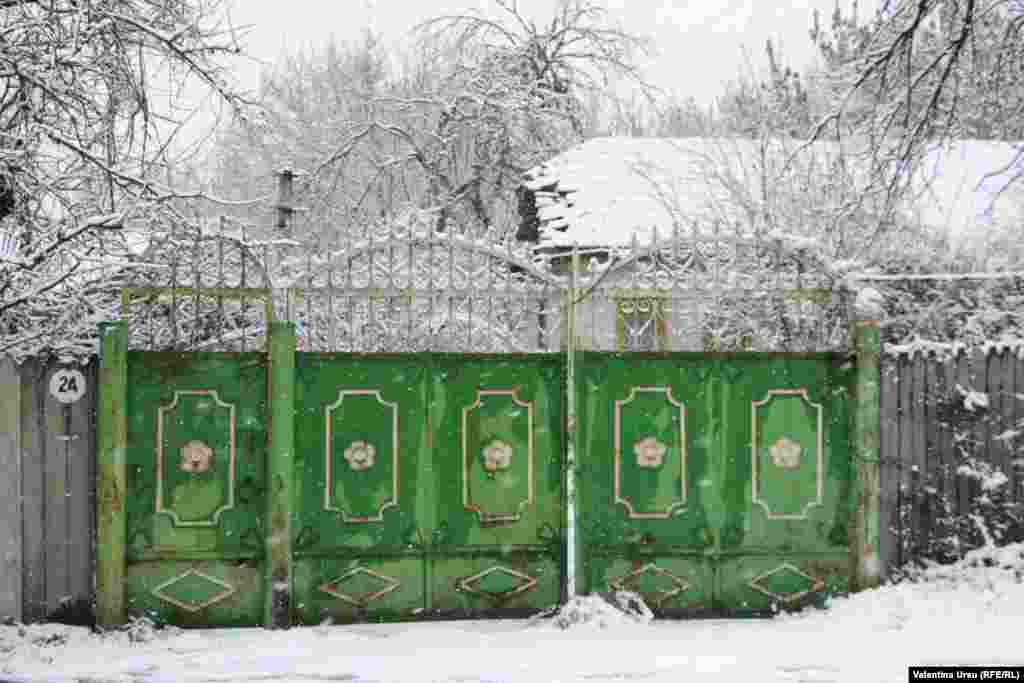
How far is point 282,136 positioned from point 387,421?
24.9m

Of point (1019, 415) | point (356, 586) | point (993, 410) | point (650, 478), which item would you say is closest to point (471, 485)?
point (356, 586)

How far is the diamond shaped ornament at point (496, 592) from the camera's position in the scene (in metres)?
8.23

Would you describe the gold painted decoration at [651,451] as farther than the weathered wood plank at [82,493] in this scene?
Yes

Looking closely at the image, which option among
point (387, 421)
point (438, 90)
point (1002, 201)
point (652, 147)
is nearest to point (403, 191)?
point (438, 90)

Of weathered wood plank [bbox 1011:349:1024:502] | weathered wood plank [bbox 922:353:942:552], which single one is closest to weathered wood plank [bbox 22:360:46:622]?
weathered wood plank [bbox 922:353:942:552]

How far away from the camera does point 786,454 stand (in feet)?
27.7

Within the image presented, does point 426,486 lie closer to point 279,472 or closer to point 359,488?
point 359,488

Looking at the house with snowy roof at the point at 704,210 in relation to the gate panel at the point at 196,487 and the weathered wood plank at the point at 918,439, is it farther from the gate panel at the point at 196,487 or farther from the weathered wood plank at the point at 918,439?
the gate panel at the point at 196,487

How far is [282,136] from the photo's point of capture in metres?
32.0

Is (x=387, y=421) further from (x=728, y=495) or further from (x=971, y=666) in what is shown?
(x=971, y=666)

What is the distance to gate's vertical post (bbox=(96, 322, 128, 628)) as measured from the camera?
25.6 feet

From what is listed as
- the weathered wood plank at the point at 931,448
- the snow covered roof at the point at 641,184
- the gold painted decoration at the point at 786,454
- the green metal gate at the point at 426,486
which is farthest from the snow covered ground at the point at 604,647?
the snow covered roof at the point at 641,184

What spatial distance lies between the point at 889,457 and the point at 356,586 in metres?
3.61

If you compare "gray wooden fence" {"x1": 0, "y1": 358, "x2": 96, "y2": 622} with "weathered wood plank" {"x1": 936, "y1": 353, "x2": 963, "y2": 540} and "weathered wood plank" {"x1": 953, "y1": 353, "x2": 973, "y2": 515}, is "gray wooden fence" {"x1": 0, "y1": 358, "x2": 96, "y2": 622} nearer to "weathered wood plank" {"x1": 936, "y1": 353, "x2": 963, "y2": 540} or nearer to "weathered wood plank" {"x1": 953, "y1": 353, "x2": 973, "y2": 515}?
"weathered wood plank" {"x1": 936, "y1": 353, "x2": 963, "y2": 540}
